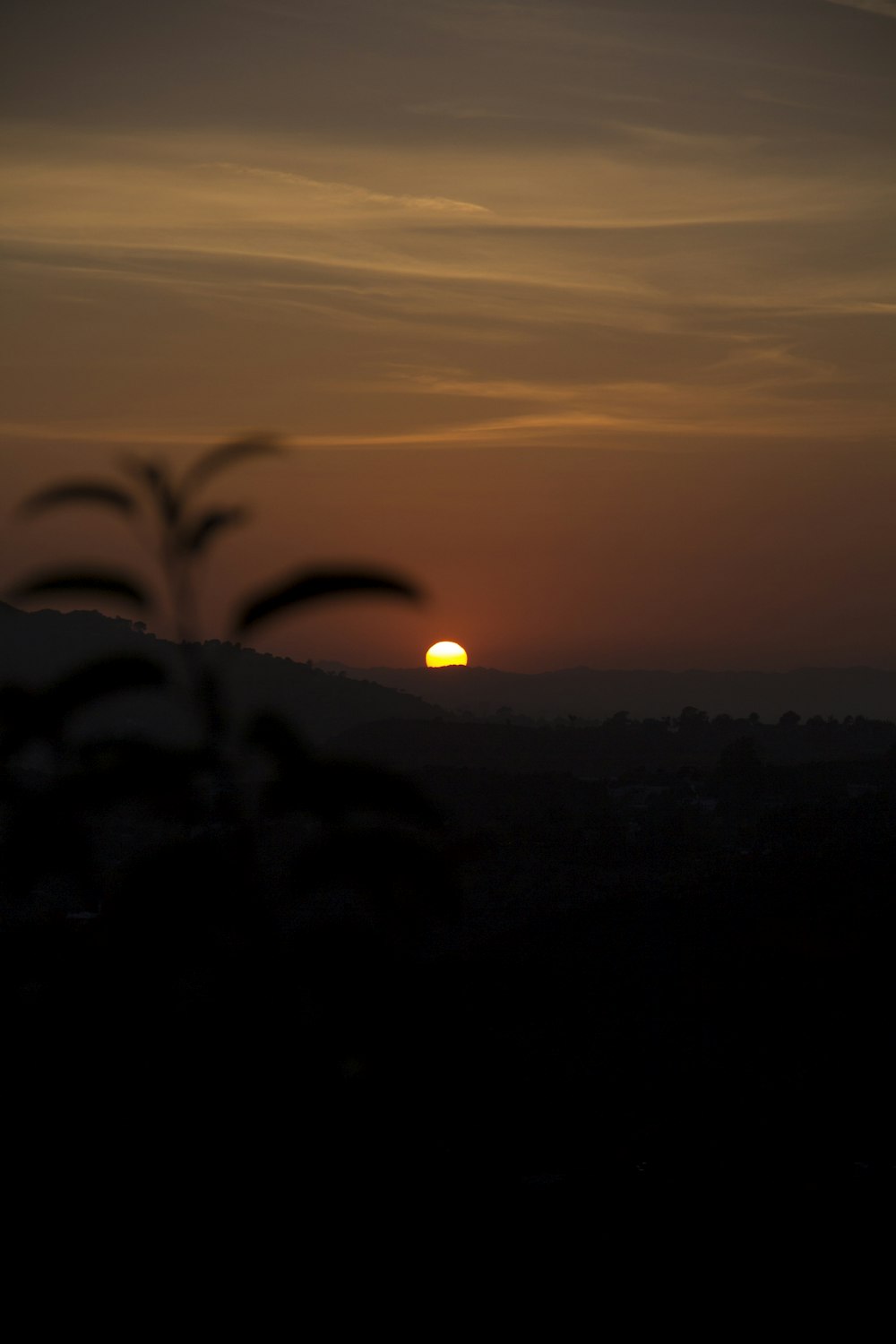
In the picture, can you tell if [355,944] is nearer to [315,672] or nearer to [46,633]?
[46,633]

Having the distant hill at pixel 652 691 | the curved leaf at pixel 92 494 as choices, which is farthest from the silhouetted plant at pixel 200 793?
the distant hill at pixel 652 691

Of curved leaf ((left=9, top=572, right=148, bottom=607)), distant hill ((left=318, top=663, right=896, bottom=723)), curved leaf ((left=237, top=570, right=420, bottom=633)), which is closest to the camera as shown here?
curved leaf ((left=237, top=570, right=420, bottom=633))

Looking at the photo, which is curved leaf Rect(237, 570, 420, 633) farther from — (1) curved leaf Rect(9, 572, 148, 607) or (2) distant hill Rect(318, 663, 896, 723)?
(2) distant hill Rect(318, 663, 896, 723)

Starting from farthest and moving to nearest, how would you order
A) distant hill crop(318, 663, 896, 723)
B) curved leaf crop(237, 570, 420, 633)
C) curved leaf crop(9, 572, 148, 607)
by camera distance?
distant hill crop(318, 663, 896, 723), curved leaf crop(9, 572, 148, 607), curved leaf crop(237, 570, 420, 633)

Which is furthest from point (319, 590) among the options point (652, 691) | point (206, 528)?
point (652, 691)

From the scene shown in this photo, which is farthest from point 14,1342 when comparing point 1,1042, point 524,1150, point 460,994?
point 524,1150

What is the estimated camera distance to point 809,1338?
19.3 ft

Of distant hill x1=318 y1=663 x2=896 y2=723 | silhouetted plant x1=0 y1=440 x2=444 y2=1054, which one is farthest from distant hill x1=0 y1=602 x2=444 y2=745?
distant hill x1=318 y1=663 x2=896 y2=723

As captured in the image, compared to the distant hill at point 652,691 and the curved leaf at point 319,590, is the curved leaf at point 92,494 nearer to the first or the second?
the curved leaf at point 319,590

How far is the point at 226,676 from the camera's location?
5480 mm

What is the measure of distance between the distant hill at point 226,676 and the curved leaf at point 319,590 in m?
0.30

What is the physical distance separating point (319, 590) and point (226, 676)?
648 millimetres

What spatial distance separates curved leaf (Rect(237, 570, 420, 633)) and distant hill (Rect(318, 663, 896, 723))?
147m

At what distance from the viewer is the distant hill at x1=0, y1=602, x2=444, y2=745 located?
5484 mm
